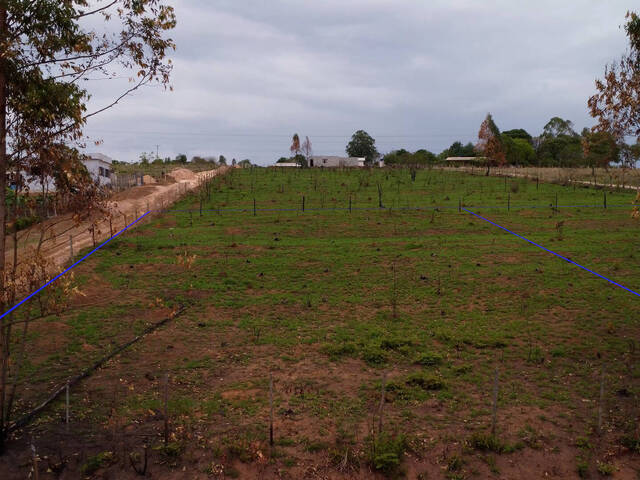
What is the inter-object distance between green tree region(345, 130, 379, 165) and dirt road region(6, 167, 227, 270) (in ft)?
159

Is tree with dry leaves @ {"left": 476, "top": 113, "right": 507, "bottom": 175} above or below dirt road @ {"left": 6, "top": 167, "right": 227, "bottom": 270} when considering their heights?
above

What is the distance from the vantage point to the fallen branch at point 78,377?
26.0 ft

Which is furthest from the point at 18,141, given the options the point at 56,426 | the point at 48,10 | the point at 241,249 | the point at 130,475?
the point at 241,249

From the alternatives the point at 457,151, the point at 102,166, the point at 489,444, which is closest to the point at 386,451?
the point at 489,444

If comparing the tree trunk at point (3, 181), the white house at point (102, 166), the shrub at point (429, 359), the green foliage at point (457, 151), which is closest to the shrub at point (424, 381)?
the shrub at point (429, 359)

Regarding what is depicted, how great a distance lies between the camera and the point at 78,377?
9.59 m

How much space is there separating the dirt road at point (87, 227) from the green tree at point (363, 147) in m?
48.5

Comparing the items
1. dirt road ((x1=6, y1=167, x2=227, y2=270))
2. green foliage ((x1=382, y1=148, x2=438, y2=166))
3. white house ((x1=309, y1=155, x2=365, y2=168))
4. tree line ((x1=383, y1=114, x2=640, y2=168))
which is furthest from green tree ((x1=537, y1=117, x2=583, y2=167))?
dirt road ((x1=6, y1=167, x2=227, y2=270))

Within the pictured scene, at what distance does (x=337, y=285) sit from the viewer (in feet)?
52.0

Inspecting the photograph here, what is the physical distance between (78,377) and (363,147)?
8830cm

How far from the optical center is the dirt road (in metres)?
9.03

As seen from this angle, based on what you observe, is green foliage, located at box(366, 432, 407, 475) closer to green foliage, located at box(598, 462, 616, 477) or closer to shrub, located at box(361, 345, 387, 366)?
green foliage, located at box(598, 462, 616, 477)

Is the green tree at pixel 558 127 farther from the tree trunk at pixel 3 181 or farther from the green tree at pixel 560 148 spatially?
the tree trunk at pixel 3 181

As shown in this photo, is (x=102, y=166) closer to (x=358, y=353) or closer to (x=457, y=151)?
(x=358, y=353)
